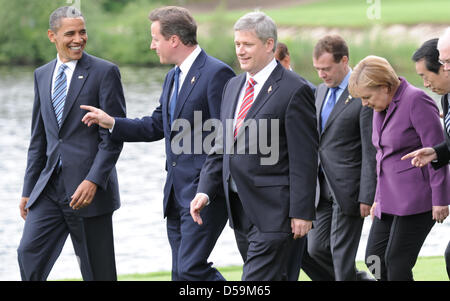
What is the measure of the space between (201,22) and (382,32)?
10821 mm

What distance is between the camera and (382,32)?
39.1 m

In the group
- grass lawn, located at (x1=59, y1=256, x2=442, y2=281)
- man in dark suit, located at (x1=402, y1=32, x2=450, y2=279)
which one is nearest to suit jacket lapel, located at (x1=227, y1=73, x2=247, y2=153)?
man in dark suit, located at (x1=402, y1=32, x2=450, y2=279)

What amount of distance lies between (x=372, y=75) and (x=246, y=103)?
2.84 feet

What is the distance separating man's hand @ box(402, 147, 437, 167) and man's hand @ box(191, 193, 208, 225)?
1.27 m

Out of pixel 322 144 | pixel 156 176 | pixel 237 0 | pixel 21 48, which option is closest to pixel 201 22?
pixel 21 48

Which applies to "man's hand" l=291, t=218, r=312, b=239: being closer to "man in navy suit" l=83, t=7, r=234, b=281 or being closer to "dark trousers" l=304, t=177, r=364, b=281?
"man in navy suit" l=83, t=7, r=234, b=281

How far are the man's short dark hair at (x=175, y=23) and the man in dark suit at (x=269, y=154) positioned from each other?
0.76m

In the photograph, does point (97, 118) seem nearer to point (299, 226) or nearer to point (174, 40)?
point (174, 40)

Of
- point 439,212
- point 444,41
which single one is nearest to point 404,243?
point 439,212

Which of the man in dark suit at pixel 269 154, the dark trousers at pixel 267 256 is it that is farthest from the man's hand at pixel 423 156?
the dark trousers at pixel 267 256

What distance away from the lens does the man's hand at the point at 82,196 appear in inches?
224

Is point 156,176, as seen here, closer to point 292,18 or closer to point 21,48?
point 21,48

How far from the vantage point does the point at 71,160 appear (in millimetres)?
5852

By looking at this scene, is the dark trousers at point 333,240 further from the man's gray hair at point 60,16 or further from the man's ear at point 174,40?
Result: the man's gray hair at point 60,16
